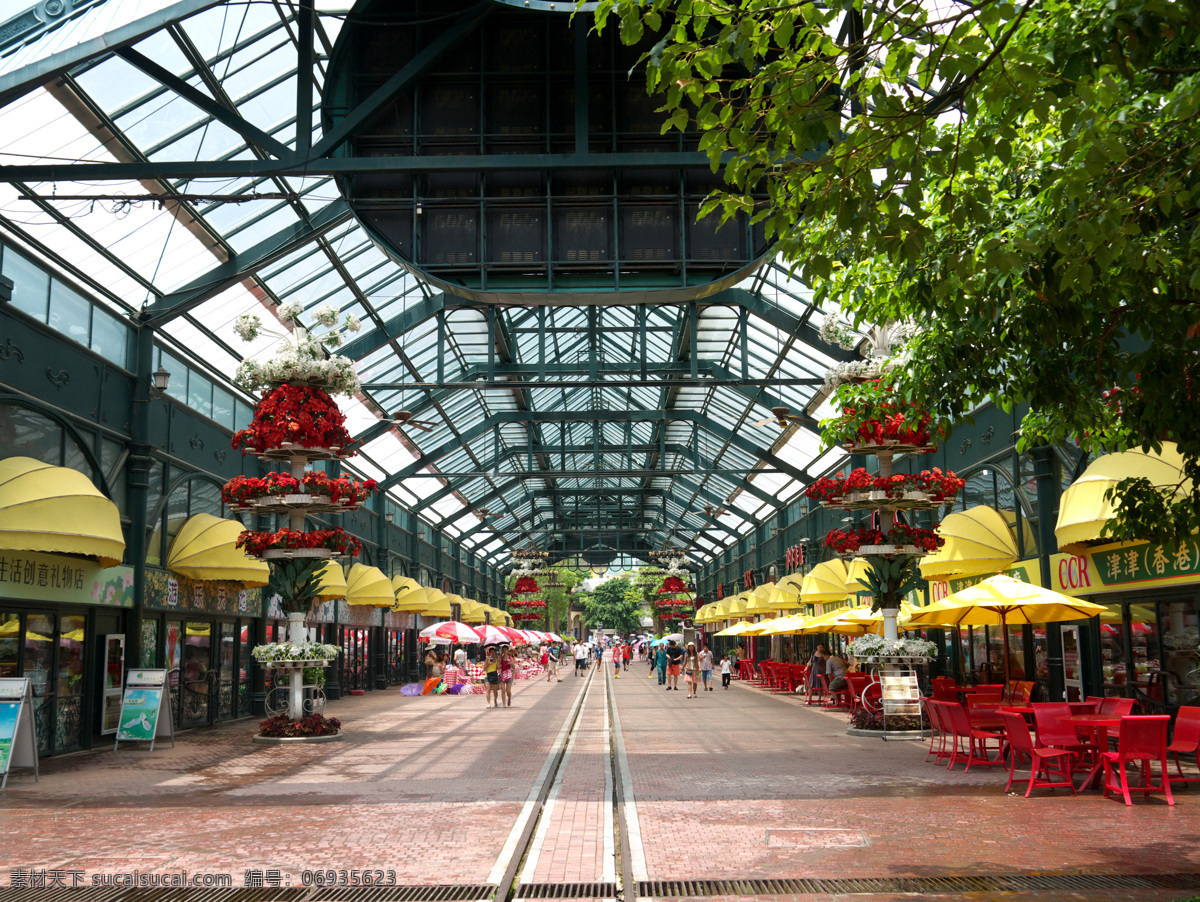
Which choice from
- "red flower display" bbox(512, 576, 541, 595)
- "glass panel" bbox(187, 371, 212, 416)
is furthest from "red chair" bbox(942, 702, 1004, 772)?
"red flower display" bbox(512, 576, 541, 595)

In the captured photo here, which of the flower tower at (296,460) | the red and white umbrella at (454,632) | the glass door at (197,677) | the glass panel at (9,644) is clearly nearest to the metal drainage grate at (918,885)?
the glass panel at (9,644)

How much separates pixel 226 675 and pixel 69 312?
9.65m

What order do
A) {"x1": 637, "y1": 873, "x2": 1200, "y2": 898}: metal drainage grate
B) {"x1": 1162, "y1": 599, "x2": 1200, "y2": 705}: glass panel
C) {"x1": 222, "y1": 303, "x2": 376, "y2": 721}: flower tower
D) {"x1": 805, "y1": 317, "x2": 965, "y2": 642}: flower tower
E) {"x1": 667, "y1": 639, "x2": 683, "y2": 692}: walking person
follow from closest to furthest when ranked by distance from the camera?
{"x1": 637, "y1": 873, "x2": 1200, "y2": 898}: metal drainage grate
{"x1": 1162, "y1": 599, "x2": 1200, "y2": 705}: glass panel
{"x1": 805, "y1": 317, "x2": 965, "y2": 642}: flower tower
{"x1": 222, "y1": 303, "x2": 376, "y2": 721}: flower tower
{"x1": 667, "y1": 639, "x2": 683, "y2": 692}: walking person

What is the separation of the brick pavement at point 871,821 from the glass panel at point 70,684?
8806 millimetres

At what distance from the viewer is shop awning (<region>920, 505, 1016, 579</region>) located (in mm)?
20203

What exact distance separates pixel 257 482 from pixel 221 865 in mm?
10543

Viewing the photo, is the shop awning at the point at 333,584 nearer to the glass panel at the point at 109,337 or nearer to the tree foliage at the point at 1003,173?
the glass panel at the point at 109,337

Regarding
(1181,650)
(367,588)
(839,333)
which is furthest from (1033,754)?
(367,588)

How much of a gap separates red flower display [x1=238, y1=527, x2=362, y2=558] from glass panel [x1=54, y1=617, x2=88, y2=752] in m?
2.90

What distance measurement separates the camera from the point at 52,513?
1402 cm

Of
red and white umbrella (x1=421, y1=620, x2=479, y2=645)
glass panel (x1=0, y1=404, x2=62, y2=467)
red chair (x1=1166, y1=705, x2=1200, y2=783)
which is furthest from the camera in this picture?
red and white umbrella (x1=421, y1=620, x2=479, y2=645)

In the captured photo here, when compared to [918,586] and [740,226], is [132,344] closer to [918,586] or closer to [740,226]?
[740,226]

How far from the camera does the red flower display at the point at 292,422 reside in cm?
1791

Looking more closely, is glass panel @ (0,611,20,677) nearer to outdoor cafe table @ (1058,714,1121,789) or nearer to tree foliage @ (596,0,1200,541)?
tree foliage @ (596,0,1200,541)
